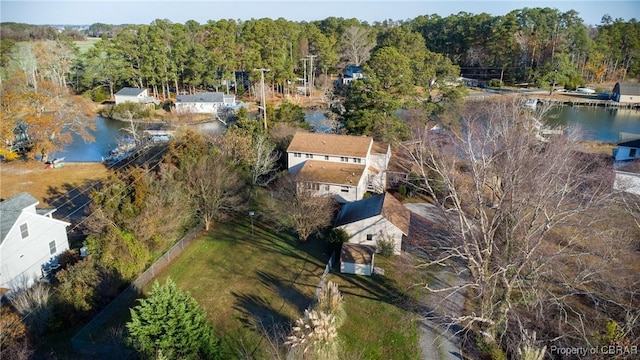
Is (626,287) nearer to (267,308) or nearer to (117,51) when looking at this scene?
(267,308)

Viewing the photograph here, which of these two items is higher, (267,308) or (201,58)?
(201,58)

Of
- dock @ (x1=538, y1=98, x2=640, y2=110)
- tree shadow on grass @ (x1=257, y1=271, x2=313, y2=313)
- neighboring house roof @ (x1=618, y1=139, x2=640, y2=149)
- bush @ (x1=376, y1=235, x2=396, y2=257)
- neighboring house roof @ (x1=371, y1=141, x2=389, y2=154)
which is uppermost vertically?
dock @ (x1=538, y1=98, x2=640, y2=110)

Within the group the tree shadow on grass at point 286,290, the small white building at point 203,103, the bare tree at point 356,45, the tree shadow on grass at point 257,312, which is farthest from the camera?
the bare tree at point 356,45

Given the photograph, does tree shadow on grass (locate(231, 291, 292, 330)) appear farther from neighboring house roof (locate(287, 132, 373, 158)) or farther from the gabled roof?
the gabled roof

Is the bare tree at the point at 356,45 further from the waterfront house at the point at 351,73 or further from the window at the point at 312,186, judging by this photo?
the window at the point at 312,186

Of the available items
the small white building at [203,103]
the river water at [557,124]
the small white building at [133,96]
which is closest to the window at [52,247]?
the river water at [557,124]

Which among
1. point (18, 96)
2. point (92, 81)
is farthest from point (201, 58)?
point (18, 96)

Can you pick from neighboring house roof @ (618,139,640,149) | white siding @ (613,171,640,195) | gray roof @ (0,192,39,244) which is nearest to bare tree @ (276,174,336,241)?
gray roof @ (0,192,39,244)
